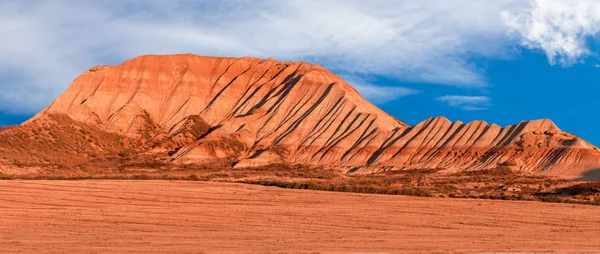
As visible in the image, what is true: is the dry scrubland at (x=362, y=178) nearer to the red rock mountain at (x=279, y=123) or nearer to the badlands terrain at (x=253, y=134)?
the badlands terrain at (x=253, y=134)

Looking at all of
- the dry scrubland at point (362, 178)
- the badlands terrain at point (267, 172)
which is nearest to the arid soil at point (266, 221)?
the badlands terrain at point (267, 172)

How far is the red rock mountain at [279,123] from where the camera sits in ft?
245

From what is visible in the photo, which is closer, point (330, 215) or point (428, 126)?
point (330, 215)

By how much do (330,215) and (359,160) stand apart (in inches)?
2315

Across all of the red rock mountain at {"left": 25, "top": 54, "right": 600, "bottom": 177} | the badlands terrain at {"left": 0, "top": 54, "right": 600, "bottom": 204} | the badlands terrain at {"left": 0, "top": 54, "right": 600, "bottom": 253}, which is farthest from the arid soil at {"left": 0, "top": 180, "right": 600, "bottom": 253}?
the red rock mountain at {"left": 25, "top": 54, "right": 600, "bottom": 177}

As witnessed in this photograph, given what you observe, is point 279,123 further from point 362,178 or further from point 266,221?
point 266,221

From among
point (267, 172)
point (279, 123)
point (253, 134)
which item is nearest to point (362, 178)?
point (267, 172)

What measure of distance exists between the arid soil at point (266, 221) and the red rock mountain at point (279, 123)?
43.9 meters

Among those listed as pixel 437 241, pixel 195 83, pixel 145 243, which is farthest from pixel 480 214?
pixel 195 83

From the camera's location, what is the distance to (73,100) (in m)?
101

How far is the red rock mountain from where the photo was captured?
74625 millimetres

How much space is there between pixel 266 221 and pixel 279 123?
75.3 metres

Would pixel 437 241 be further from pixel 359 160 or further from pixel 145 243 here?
pixel 359 160

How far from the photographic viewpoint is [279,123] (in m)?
96.9
